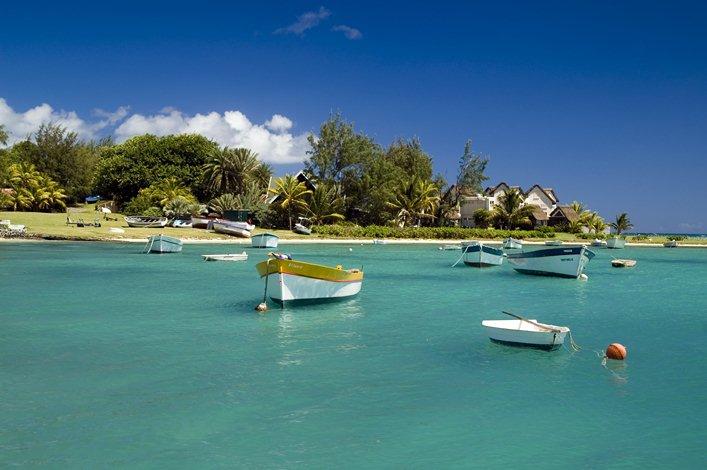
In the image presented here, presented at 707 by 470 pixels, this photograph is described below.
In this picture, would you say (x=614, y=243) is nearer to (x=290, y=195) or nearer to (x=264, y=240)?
(x=290, y=195)

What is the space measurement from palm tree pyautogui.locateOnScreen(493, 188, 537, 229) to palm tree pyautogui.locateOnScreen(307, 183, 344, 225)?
2756 cm

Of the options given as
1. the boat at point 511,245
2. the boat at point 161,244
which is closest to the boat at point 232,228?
the boat at point 161,244

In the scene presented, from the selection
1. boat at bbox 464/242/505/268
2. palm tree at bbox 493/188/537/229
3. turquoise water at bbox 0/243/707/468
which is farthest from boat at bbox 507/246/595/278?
palm tree at bbox 493/188/537/229

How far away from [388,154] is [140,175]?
41.0m

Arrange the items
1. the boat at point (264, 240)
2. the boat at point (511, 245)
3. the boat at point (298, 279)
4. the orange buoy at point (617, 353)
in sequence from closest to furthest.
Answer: the orange buoy at point (617, 353) → the boat at point (298, 279) → the boat at point (264, 240) → the boat at point (511, 245)

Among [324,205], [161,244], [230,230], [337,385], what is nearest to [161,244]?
[161,244]

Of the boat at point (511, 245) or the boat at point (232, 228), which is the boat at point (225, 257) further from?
the boat at point (511, 245)

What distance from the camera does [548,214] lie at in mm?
105125

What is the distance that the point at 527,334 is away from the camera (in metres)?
16.8

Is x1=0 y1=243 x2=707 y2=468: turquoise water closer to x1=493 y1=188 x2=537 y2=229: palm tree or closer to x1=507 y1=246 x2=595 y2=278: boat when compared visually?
x1=507 y1=246 x2=595 y2=278: boat

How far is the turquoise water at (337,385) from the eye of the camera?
10117mm

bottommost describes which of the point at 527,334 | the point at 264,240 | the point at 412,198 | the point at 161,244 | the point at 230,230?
the point at 161,244

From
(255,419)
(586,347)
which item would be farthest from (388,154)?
(255,419)

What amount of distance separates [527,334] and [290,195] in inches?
2617
